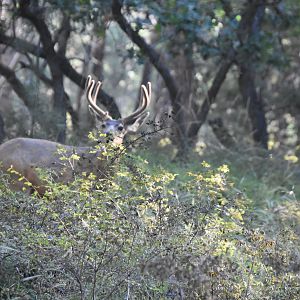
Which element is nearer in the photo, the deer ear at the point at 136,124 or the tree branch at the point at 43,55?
the deer ear at the point at 136,124

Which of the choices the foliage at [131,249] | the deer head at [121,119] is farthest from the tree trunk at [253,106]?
the foliage at [131,249]

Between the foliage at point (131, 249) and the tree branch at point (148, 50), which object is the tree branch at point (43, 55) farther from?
the foliage at point (131, 249)

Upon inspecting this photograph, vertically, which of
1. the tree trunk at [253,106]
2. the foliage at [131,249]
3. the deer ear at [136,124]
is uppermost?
the foliage at [131,249]

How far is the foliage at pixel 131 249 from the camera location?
19.0 ft

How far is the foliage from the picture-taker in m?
5.79

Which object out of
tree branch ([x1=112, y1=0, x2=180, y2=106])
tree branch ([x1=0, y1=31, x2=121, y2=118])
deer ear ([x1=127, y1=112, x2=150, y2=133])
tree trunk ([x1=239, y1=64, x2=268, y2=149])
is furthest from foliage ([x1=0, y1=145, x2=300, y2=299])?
tree trunk ([x1=239, y1=64, x2=268, y2=149])

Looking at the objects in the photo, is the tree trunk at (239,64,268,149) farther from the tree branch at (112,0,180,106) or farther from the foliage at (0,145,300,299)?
the foliage at (0,145,300,299)

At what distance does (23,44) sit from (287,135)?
729cm

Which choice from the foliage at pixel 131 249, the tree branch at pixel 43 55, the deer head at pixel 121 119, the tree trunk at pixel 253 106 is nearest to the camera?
the foliage at pixel 131 249

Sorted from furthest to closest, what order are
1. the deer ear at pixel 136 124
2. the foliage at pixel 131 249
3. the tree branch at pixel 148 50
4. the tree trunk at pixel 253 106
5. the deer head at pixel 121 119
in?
the tree trunk at pixel 253 106 < the tree branch at pixel 148 50 < the deer ear at pixel 136 124 < the deer head at pixel 121 119 < the foliage at pixel 131 249

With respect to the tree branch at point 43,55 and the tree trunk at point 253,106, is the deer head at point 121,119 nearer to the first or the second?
the tree branch at point 43,55

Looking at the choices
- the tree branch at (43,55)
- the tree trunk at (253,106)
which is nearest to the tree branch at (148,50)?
the tree branch at (43,55)

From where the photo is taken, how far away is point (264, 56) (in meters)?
13.1

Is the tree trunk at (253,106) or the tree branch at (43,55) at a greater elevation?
the tree branch at (43,55)
